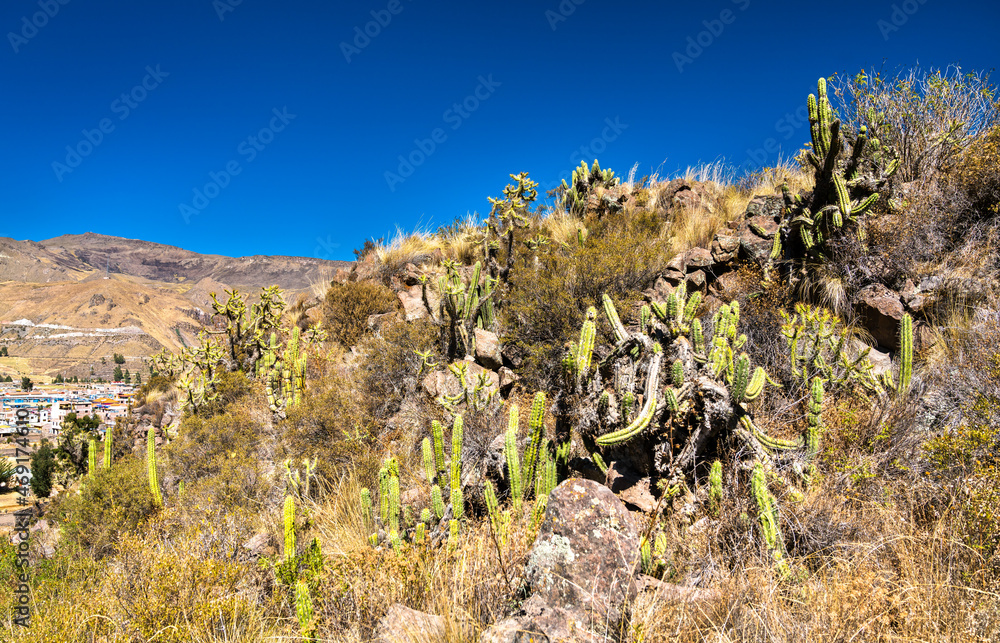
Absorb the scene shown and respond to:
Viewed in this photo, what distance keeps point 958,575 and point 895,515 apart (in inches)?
24.2

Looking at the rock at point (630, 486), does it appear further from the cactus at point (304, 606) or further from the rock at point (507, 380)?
the rock at point (507, 380)

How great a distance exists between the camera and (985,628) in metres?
2.01

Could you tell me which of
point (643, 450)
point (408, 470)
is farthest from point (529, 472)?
point (408, 470)

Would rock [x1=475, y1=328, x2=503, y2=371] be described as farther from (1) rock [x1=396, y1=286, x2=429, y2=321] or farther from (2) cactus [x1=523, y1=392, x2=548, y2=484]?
(2) cactus [x1=523, y1=392, x2=548, y2=484]

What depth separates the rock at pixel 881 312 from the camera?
504 centimetres

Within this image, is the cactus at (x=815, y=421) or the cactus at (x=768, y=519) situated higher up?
the cactus at (x=815, y=421)

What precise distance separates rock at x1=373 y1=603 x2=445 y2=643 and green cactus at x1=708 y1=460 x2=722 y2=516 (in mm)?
1936

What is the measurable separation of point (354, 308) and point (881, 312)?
929cm

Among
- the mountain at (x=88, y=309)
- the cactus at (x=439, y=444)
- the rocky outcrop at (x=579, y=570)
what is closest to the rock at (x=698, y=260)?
the cactus at (x=439, y=444)

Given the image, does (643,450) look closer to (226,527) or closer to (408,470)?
(408,470)

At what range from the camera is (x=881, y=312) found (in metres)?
5.10

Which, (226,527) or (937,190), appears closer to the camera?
(226,527)

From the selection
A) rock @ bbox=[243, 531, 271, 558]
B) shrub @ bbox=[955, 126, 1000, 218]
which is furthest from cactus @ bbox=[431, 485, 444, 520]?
shrub @ bbox=[955, 126, 1000, 218]

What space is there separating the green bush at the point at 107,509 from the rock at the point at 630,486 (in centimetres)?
675
